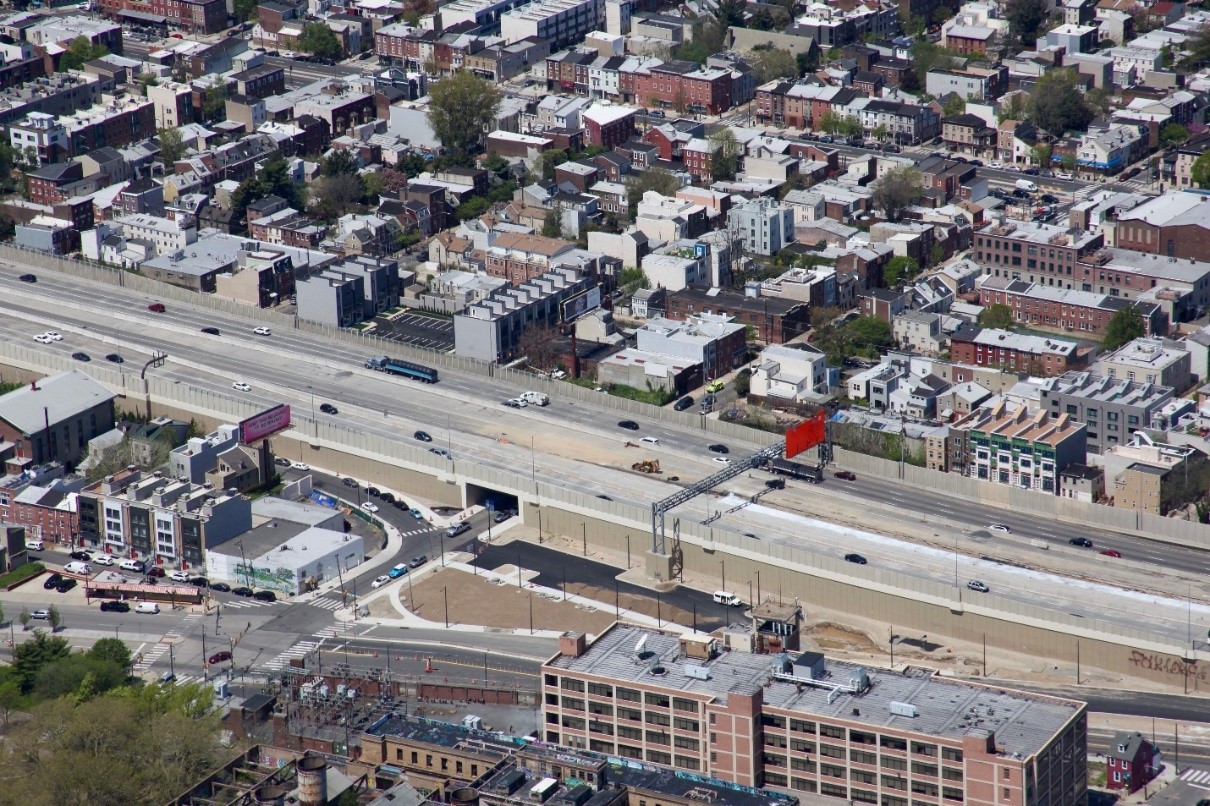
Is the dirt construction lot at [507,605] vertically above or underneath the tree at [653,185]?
underneath

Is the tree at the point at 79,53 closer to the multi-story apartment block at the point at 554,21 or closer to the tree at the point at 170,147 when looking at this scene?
the tree at the point at 170,147

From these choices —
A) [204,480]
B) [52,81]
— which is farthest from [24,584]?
[52,81]

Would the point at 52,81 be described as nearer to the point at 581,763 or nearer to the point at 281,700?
the point at 281,700

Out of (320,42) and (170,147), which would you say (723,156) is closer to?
(170,147)

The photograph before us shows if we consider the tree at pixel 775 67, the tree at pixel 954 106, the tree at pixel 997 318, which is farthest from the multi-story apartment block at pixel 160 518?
the tree at pixel 775 67

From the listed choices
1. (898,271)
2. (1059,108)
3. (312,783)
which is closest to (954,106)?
(1059,108)

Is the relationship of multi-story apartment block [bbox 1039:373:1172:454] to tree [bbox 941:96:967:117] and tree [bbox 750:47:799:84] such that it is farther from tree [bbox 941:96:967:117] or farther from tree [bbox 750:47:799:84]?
tree [bbox 750:47:799:84]
